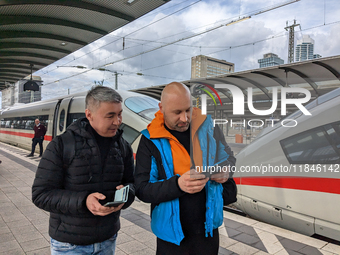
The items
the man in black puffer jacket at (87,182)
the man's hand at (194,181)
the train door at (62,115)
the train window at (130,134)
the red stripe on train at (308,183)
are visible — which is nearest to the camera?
the man's hand at (194,181)

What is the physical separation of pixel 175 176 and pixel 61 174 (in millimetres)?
692

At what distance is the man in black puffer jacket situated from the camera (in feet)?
4.85

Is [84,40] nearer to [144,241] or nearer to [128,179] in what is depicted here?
[144,241]

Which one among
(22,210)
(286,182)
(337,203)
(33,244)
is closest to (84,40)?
(22,210)

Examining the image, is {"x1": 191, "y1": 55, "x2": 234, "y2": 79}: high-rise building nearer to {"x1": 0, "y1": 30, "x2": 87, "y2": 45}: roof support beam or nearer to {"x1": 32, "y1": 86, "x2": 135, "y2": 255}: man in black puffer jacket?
{"x1": 32, "y1": 86, "x2": 135, "y2": 255}: man in black puffer jacket

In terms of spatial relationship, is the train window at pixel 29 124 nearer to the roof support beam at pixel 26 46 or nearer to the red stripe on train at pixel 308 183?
the roof support beam at pixel 26 46

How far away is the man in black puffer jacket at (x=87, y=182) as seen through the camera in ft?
4.85

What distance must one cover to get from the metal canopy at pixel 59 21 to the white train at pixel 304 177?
3.79 metres

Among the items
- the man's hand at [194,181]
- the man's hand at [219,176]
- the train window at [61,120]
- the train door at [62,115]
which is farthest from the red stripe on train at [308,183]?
the train window at [61,120]

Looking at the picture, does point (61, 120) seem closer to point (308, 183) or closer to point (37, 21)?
point (37, 21)

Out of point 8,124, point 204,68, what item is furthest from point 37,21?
point 8,124

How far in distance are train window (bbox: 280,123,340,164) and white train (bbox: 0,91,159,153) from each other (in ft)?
13.6

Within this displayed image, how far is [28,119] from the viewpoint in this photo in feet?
46.9

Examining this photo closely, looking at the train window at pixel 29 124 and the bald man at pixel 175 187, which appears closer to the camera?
the bald man at pixel 175 187
